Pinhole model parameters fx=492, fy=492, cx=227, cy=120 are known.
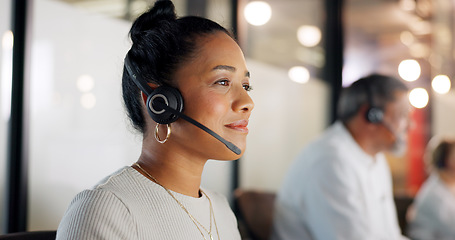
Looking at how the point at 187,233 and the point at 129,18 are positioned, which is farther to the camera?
the point at 129,18

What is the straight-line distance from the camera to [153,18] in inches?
47.6

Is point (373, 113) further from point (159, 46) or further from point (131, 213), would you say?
point (131, 213)

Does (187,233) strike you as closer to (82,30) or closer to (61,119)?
(61,119)

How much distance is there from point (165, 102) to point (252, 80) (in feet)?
6.44

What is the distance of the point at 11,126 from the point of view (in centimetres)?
178

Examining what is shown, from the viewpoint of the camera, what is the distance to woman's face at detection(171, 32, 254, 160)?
1106 millimetres

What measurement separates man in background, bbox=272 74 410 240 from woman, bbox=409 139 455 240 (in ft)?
2.06

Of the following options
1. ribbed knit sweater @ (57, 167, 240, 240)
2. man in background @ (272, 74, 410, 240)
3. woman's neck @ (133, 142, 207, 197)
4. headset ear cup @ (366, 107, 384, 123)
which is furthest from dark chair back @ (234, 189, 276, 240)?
woman's neck @ (133, 142, 207, 197)

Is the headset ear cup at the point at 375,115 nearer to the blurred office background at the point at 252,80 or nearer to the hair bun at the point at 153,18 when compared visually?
the blurred office background at the point at 252,80

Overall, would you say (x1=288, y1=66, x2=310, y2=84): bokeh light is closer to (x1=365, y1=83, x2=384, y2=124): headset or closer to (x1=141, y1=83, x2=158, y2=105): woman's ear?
(x1=365, y1=83, x2=384, y2=124): headset

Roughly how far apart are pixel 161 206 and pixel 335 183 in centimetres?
106

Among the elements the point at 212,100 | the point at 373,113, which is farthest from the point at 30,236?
the point at 373,113

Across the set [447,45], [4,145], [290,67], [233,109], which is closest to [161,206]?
[233,109]

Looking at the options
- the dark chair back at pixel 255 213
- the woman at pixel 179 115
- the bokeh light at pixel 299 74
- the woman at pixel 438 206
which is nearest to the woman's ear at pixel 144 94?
the woman at pixel 179 115
